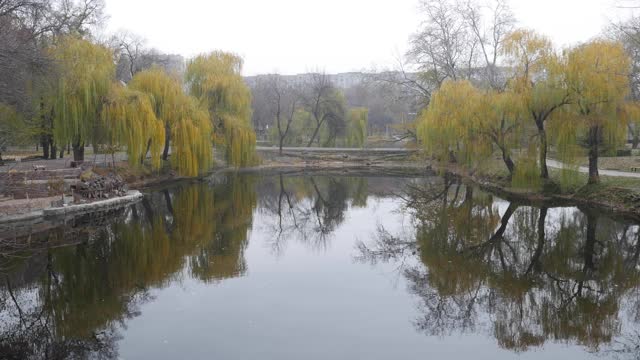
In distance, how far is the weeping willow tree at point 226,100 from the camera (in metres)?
28.9

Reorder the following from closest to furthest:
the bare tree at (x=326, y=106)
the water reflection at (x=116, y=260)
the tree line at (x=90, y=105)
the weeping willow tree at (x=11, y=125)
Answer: the water reflection at (x=116, y=260)
the tree line at (x=90, y=105)
the weeping willow tree at (x=11, y=125)
the bare tree at (x=326, y=106)

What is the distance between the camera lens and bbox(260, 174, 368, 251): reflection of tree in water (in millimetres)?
14570

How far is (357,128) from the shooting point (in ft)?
155

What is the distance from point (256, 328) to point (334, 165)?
3339 cm

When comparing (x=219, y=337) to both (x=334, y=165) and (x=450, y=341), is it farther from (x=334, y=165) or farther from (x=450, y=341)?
(x=334, y=165)

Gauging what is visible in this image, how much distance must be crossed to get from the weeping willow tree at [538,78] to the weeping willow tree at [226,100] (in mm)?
15174

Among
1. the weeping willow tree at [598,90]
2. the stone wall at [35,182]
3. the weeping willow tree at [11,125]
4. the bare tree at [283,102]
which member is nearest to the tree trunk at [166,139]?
the weeping willow tree at [11,125]

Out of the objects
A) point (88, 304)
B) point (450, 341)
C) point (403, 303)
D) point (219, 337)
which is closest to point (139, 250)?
point (88, 304)

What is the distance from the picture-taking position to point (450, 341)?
715cm

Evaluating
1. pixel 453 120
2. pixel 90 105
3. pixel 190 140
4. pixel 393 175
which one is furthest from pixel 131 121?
pixel 393 175

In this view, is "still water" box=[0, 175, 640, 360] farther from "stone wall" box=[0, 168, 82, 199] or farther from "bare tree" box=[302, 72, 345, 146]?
"bare tree" box=[302, 72, 345, 146]

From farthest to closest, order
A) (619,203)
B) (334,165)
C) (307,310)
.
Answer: (334,165), (619,203), (307,310)

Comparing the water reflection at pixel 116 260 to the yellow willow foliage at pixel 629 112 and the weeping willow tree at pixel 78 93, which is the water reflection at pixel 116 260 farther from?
the yellow willow foliage at pixel 629 112

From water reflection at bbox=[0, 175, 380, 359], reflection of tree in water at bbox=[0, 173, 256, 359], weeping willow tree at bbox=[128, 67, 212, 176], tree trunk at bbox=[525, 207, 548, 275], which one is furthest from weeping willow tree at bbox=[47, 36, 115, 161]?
tree trunk at bbox=[525, 207, 548, 275]
